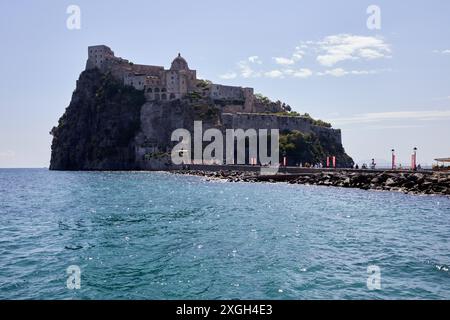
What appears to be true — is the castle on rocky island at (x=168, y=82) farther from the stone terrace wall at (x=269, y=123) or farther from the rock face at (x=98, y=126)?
the stone terrace wall at (x=269, y=123)

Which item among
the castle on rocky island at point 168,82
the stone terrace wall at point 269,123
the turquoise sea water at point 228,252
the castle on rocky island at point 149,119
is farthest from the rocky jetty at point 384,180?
the castle on rocky island at point 168,82

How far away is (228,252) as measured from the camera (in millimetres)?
19328

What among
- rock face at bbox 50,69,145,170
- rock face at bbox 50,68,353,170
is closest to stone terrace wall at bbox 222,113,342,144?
rock face at bbox 50,68,353,170

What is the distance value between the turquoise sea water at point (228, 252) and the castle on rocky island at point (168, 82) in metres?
107

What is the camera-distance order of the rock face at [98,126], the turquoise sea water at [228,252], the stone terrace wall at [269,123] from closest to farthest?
the turquoise sea water at [228,252] < the stone terrace wall at [269,123] < the rock face at [98,126]

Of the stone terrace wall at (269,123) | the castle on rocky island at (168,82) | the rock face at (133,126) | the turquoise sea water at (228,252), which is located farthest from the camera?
the castle on rocky island at (168,82)

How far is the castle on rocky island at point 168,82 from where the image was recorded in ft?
458

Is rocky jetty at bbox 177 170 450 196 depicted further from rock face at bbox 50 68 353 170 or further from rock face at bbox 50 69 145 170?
rock face at bbox 50 69 145 170

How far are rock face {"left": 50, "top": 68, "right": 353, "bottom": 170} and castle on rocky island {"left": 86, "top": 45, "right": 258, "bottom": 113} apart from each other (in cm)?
306

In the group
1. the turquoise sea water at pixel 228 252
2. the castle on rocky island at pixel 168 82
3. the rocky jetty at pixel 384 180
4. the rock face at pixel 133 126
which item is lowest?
the turquoise sea water at pixel 228 252

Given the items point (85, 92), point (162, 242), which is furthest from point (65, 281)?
point (85, 92)

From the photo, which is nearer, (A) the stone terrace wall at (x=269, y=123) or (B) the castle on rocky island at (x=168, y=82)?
(A) the stone terrace wall at (x=269, y=123)
